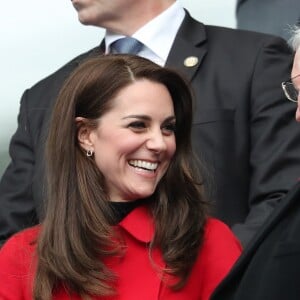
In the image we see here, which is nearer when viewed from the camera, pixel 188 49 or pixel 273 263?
pixel 273 263

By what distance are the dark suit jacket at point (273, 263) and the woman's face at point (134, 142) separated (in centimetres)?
56

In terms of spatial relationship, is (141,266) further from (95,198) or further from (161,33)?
(161,33)

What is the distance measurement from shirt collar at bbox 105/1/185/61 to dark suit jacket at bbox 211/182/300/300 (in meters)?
1.34

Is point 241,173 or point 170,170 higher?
point 170,170

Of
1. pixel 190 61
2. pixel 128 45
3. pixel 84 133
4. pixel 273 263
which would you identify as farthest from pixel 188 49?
pixel 273 263

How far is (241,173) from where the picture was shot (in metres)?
3.28

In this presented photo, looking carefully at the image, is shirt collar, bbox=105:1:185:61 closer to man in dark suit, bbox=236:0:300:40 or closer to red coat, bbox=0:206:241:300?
man in dark suit, bbox=236:0:300:40

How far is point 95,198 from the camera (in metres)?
2.81

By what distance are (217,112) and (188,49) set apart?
0.27 meters

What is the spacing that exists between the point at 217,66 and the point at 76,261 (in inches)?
38.3

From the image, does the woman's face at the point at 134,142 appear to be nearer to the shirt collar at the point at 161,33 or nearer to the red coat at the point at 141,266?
the red coat at the point at 141,266

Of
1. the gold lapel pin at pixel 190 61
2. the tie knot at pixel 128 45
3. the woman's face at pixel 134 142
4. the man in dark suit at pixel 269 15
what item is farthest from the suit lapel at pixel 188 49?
the woman's face at pixel 134 142

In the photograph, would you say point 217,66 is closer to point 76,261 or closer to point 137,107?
point 137,107

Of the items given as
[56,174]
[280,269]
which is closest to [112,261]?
[56,174]
